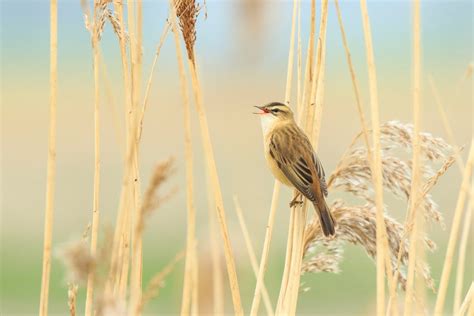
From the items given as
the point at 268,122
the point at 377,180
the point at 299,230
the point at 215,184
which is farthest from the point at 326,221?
the point at 268,122

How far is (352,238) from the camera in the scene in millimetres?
2938

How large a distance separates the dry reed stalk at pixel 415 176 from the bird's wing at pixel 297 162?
2.56 ft

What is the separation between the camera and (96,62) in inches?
96.6

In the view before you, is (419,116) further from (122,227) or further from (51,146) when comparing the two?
(51,146)

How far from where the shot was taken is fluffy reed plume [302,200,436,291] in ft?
9.36

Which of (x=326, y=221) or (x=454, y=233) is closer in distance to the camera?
(x=454, y=233)

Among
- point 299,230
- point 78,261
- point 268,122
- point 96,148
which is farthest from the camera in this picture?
point 268,122

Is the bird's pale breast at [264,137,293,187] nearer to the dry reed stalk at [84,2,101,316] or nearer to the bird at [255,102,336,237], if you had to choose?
the bird at [255,102,336,237]

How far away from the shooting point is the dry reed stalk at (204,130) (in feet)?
7.75

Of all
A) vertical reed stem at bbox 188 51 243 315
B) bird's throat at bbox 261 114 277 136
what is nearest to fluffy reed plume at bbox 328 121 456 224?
vertical reed stem at bbox 188 51 243 315

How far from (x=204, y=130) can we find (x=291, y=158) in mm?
1386

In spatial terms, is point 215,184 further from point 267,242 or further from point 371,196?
point 371,196

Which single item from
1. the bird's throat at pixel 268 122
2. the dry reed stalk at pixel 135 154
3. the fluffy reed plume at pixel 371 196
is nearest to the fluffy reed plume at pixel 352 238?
the fluffy reed plume at pixel 371 196

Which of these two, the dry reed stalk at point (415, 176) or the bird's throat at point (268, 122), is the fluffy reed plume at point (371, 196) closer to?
the dry reed stalk at point (415, 176)
